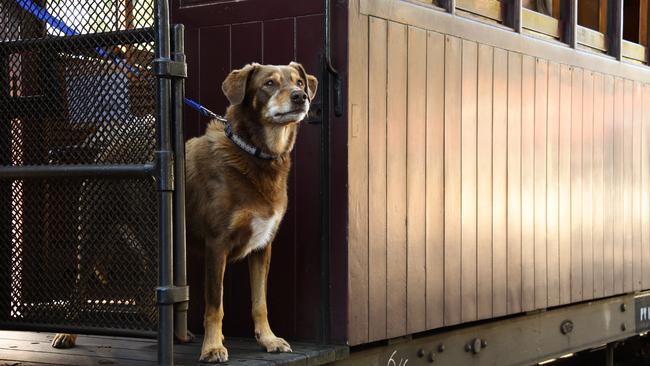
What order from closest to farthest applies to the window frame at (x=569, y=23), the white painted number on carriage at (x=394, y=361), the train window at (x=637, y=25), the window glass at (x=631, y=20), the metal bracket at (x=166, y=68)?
the metal bracket at (x=166, y=68), the white painted number on carriage at (x=394, y=361), the window frame at (x=569, y=23), the train window at (x=637, y=25), the window glass at (x=631, y=20)

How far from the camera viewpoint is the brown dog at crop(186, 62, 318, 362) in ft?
13.0

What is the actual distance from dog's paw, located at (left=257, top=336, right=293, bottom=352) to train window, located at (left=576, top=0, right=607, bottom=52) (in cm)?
299

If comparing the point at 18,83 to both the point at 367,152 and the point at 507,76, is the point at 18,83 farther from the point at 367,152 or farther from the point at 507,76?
the point at 507,76

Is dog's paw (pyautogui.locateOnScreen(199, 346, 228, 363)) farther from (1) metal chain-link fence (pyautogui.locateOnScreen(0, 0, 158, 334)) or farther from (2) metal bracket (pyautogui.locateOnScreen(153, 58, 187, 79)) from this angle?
(2) metal bracket (pyautogui.locateOnScreen(153, 58, 187, 79))

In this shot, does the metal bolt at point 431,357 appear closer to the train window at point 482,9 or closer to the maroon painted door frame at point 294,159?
the maroon painted door frame at point 294,159

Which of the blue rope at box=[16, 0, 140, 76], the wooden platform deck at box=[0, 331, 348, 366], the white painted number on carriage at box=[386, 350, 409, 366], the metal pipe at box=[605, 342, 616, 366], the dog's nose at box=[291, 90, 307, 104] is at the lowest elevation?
the metal pipe at box=[605, 342, 616, 366]

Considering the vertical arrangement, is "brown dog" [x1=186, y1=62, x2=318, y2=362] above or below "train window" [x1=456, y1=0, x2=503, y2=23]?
below

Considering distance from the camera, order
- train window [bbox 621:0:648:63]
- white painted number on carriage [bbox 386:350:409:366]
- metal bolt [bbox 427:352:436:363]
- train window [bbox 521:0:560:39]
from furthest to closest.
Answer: train window [bbox 621:0:648:63] < train window [bbox 521:0:560:39] < metal bolt [bbox 427:352:436:363] < white painted number on carriage [bbox 386:350:409:366]

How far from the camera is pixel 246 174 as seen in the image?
4.00 m

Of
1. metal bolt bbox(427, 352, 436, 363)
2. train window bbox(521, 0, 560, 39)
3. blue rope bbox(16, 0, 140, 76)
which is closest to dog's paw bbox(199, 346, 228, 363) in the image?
blue rope bbox(16, 0, 140, 76)

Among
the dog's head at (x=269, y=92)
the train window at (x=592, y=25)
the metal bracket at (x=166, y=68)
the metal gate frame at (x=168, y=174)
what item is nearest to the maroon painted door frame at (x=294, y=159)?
the dog's head at (x=269, y=92)

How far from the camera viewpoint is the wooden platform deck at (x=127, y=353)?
3896 mm

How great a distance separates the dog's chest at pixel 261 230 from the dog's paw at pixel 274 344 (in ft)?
1.14

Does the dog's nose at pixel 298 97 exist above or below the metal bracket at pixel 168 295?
above
